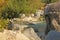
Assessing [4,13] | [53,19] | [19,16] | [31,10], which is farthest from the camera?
[31,10]

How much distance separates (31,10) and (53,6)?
1733 centimetres

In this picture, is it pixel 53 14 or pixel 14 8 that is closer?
pixel 53 14

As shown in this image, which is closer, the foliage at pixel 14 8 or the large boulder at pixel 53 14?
the large boulder at pixel 53 14

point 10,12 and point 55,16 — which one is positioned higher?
point 55,16

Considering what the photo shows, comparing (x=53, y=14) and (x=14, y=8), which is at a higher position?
(x=53, y=14)

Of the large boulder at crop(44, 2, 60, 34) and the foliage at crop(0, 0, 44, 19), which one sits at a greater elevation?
the large boulder at crop(44, 2, 60, 34)

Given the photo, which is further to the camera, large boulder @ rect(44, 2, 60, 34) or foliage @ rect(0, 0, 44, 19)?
foliage @ rect(0, 0, 44, 19)

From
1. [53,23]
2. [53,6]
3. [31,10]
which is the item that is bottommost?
[31,10]

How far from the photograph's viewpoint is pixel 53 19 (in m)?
8.44

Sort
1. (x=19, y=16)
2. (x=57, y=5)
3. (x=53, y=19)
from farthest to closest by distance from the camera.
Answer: (x=19, y=16), (x=53, y=19), (x=57, y=5)

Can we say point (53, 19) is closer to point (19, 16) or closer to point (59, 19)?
point (59, 19)

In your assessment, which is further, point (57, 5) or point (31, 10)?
point (31, 10)

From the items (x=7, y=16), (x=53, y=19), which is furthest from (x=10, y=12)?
(x=53, y=19)

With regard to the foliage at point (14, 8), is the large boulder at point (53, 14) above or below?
above
